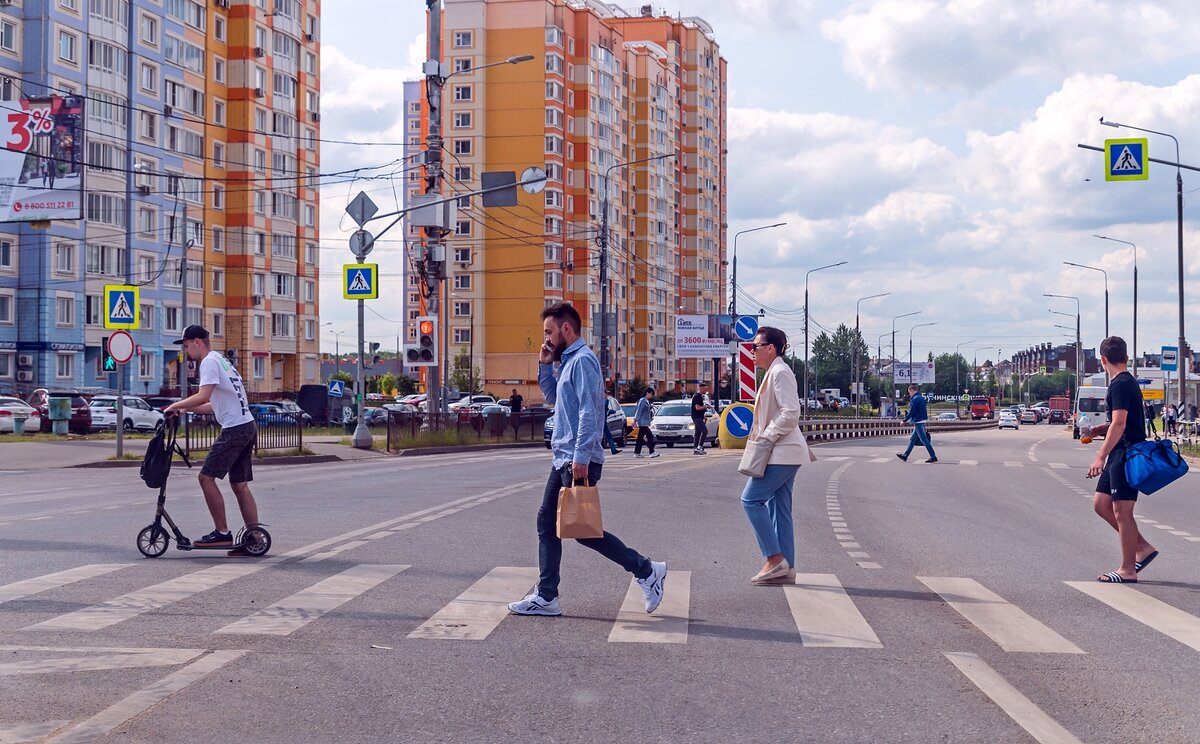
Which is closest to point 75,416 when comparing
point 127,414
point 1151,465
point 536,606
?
point 127,414

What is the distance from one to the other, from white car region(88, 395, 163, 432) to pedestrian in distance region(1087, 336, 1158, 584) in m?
43.6

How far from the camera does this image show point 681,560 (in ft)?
37.3

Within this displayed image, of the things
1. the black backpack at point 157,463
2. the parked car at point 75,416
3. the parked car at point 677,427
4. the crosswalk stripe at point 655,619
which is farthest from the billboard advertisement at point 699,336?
the crosswalk stripe at point 655,619

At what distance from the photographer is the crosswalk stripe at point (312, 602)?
7.64 meters

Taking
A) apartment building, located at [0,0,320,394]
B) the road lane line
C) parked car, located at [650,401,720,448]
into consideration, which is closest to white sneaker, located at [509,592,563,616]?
the road lane line


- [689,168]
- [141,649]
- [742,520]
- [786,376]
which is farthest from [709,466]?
[689,168]

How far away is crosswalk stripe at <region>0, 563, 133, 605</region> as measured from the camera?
8844mm

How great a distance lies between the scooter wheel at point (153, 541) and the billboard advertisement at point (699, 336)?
218 ft

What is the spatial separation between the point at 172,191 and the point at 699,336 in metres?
29.0

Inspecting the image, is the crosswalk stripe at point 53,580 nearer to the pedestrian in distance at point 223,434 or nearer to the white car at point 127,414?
the pedestrian in distance at point 223,434

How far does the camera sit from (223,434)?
35.0ft

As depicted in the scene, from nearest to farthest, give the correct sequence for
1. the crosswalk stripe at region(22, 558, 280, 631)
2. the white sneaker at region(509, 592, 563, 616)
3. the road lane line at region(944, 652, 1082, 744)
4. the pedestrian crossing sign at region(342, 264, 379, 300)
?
the road lane line at region(944, 652, 1082, 744), the crosswalk stripe at region(22, 558, 280, 631), the white sneaker at region(509, 592, 563, 616), the pedestrian crossing sign at region(342, 264, 379, 300)

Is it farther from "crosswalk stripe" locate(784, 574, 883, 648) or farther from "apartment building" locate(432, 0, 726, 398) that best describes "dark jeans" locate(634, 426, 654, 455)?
"apartment building" locate(432, 0, 726, 398)

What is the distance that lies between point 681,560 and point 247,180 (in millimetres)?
68629
